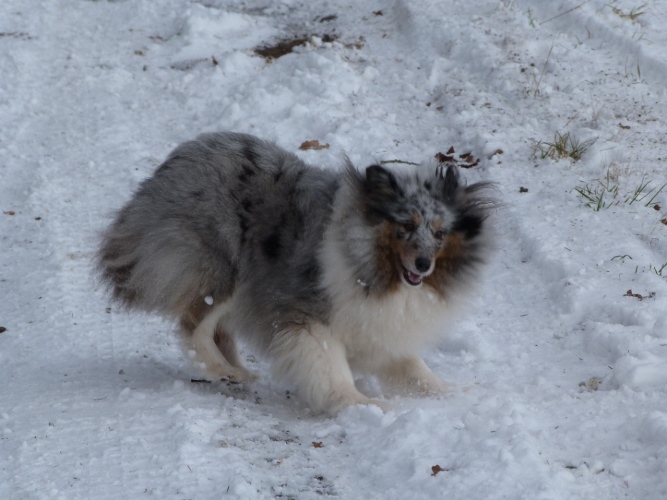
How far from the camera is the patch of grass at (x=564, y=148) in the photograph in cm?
723

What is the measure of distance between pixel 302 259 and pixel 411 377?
Answer: 38.0 inches

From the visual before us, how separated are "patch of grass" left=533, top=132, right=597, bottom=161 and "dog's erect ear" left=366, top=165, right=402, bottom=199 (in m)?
3.01

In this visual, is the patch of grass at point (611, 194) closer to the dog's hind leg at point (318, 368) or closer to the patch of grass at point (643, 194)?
the patch of grass at point (643, 194)

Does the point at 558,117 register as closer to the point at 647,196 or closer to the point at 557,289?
the point at 647,196

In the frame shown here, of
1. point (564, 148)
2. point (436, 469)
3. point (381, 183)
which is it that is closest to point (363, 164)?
point (564, 148)

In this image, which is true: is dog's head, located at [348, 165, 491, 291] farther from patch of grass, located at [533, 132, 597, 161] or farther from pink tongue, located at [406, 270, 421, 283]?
patch of grass, located at [533, 132, 597, 161]

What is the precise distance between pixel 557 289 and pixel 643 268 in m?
0.59

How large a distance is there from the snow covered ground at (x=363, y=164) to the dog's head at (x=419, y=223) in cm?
53

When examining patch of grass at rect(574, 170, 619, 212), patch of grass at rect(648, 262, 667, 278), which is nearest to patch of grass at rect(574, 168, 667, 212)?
patch of grass at rect(574, 170, 619, 212)

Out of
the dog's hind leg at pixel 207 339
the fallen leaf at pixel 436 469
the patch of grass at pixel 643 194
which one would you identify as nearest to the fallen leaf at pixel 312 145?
the patch of grass at pixel 643 194

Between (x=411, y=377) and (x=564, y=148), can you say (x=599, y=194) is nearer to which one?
(x=564, y=148)

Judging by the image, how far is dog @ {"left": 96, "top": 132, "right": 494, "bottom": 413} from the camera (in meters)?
4.66

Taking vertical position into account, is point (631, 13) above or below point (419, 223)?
below

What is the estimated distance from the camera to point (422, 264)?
4461 mm
